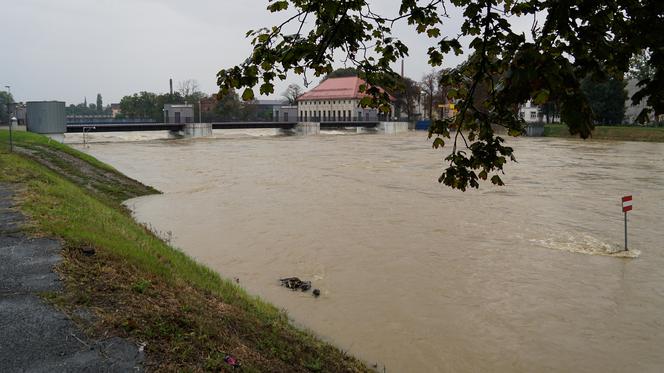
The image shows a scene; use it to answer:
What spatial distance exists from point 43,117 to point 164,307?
43.8 meters

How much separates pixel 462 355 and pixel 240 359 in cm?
424

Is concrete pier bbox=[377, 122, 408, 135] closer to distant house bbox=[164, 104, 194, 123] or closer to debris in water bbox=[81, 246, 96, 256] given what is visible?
distant house bbox=[164, 104, 194, 123]

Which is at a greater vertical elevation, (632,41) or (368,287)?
(632,41)

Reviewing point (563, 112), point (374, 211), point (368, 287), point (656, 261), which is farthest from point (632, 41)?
point (374, 211)

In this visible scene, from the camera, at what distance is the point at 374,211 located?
19.4m

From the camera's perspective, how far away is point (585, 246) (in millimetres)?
14523

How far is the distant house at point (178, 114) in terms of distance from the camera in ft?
251

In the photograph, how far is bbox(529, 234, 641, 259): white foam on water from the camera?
13.8 m

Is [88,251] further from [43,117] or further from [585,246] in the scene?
[43,117]

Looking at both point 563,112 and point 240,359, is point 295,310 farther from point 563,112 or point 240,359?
point 563,112

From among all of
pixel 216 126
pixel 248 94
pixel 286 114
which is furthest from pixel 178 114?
pixel 248 94

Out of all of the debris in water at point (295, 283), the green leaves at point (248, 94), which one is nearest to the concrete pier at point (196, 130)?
the debris in water at point (295, 283)

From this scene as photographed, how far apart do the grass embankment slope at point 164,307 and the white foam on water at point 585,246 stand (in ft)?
29.4

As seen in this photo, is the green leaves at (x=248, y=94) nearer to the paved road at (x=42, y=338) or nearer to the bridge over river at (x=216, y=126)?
the paved road at (x=42, y=338)
